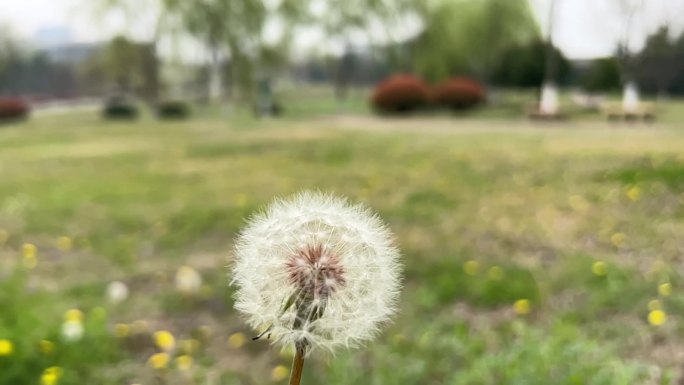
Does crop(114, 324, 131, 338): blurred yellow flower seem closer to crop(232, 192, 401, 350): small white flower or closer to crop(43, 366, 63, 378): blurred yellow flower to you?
crop(43, 366, 63, 378): blurred yellow flower

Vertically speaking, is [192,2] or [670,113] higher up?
[192,2]

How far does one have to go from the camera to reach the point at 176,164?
10414mm

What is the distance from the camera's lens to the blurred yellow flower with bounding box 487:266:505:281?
13.4 ft

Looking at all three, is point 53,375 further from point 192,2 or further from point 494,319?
point 192,2

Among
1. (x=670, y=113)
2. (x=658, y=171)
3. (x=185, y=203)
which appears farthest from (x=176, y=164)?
(x=670, y=113)

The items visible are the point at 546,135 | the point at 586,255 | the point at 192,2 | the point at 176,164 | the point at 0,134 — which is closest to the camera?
the point at 586,255

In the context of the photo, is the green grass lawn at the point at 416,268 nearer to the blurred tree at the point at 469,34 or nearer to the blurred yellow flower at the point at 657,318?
the blurred yellow flower at the point at 657,318

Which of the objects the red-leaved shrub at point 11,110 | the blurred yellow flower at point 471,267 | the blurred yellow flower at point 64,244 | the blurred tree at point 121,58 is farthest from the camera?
the blurred tree at point 121,58

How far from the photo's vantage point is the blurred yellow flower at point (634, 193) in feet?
18.6

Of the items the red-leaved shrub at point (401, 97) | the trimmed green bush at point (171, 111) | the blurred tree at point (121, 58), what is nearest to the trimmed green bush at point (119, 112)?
the trimmed green bush at point (171, 111)

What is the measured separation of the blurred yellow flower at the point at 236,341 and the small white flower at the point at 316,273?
1.79 m

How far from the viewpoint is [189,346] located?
333 centimetres

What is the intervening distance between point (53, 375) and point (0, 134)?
17.4 meters

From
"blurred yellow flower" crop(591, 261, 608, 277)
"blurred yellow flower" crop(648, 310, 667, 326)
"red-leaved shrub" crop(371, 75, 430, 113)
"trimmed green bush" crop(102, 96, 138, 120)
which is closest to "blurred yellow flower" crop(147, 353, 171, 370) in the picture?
"blurred yellow flower" crop(648, 310, 667, 326)
